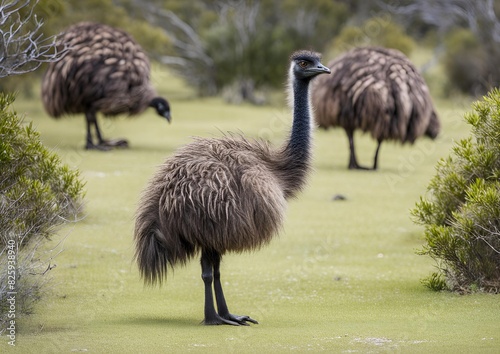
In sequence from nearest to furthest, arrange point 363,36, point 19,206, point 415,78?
1. point 19,206
2. point 415,78
3. point 363,36

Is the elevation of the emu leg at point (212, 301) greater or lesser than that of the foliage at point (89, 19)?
lesser

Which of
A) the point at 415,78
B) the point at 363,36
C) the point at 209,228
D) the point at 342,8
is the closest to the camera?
the point at 209,228

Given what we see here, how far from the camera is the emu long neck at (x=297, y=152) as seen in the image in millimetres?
7363

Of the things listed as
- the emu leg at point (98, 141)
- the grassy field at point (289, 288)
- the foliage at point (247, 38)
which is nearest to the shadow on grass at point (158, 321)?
the grassy field at point (289, 288)

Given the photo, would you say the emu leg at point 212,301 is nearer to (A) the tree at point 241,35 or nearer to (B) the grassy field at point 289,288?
(B) the grassy field at point 289,288

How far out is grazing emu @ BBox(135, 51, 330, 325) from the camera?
669 centimetres

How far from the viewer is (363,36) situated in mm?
24156

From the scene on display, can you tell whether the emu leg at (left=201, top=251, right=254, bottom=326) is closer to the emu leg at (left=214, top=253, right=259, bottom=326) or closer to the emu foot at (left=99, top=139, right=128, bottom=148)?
the emu leg at (left=214, top=253, right=259, bottom=326)

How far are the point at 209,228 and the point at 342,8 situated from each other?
23633 mm

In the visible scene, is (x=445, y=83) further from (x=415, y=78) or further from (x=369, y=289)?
(x=369, y=289)

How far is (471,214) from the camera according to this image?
7.64 m

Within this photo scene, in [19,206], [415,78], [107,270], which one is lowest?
[107,270]

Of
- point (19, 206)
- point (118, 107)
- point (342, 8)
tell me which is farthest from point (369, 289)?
point (342, 8)

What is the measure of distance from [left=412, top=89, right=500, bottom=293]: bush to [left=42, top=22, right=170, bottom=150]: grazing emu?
26.8 ft
